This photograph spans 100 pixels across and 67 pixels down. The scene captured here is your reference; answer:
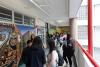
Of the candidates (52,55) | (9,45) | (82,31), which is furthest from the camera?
(82,31)

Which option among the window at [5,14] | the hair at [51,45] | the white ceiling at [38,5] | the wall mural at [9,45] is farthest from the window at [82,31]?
the hair at [51,45]

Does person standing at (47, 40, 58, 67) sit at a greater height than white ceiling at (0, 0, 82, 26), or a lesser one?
lesser

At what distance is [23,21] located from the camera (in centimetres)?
808

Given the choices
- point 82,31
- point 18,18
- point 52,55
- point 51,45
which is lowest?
point 52,55

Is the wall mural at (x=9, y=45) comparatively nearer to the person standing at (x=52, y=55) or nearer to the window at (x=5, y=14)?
the window at (x=5, y=14)

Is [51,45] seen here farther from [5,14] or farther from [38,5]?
[38,5]

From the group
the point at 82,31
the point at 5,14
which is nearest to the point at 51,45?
the point at 5,14

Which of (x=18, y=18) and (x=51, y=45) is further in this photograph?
(x=18, y=18)

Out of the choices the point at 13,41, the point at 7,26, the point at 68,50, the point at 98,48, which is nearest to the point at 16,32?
the point at 13,41

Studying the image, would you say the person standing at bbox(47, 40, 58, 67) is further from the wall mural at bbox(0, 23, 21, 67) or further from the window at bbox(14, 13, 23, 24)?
the window at bbox(14, 13, 23, 24)

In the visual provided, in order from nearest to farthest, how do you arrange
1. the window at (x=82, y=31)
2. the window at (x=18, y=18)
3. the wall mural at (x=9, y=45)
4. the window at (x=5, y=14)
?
the wall mural at (x=9, y=45), the window at (x=5, y=14), the window at (x=18, y=18), the window at (x=82, y=31)

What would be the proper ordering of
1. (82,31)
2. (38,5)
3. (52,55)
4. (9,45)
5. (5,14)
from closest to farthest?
(52,55) < (5,14) < (9,45) < (38,5) < (82,31)

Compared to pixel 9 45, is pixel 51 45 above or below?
above

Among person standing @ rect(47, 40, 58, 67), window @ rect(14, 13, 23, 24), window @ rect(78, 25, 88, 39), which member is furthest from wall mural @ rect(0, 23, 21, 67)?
window @ rect(78, 25, 88, 39)
